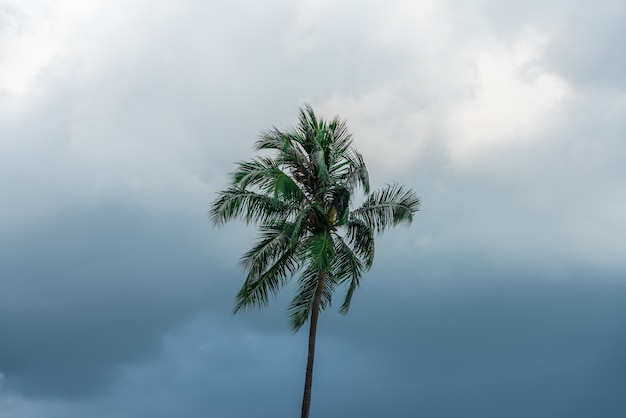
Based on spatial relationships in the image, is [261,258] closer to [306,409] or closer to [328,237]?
[328,237]

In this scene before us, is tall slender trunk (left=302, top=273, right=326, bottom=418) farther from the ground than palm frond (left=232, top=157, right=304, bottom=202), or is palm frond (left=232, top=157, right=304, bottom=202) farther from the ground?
palm frond (left=232, top=157, right=304, bottom=202)

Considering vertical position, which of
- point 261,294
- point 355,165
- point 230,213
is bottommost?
point 261,294

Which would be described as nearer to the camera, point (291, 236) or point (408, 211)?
point (291, 236)

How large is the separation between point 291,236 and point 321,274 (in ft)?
6.24

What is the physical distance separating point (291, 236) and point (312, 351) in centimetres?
410

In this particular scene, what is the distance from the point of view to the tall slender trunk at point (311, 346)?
1045 inches

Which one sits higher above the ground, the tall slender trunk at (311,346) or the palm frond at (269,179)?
the palm frond at (269,179)

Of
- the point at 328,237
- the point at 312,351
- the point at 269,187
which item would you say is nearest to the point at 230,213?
the point at 269,187

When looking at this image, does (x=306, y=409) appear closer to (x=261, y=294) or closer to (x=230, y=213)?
(x=261, y=294)

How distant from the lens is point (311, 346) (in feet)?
89.7

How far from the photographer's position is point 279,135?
29406 mm

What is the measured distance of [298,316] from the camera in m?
28.8

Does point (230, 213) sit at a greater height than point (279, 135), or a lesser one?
lesser

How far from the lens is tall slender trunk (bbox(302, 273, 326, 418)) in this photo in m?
26.5
